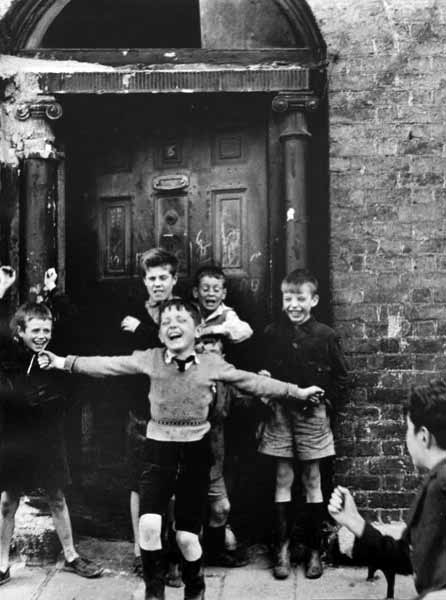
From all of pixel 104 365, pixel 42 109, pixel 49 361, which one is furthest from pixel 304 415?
pixel 42 109

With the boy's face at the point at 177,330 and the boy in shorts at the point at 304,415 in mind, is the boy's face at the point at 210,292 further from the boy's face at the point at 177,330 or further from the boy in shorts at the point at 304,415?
the boy's face at the point at 177,330

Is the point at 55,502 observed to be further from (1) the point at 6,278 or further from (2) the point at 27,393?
(1) the point at 6,278

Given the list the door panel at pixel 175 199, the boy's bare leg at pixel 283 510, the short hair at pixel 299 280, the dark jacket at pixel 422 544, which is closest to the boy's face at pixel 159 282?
the door panel at pixel 175 199

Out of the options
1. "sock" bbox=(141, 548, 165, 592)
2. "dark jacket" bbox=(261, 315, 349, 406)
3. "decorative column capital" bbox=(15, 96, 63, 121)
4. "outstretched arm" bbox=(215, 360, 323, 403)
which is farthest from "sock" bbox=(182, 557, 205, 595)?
"decorative column capital" bbox=(15, 96, 63, 121)

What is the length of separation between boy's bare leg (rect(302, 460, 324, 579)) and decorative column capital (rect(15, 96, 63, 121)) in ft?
9.10

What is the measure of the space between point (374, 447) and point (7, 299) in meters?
2.57

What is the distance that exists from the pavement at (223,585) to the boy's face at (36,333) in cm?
134

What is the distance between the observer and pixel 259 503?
202 inches

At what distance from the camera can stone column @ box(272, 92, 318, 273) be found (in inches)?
202

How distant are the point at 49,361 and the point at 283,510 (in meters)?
1.63

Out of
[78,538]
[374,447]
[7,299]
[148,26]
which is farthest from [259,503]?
[148,26]

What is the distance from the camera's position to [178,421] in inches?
167

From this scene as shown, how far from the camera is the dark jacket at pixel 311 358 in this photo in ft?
15.5

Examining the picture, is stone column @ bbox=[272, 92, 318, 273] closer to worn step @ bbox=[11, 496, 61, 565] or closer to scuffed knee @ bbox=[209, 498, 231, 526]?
scuffed knee @ bbox=[209, 498, 231, 526]
